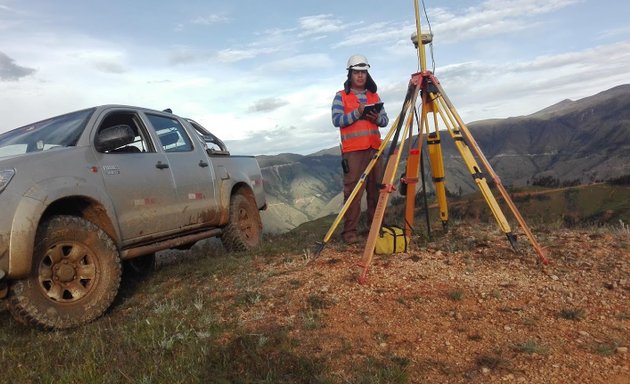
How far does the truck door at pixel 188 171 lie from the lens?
5.66 metres

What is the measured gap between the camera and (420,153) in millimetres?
6055

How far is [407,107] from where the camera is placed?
17.4ft

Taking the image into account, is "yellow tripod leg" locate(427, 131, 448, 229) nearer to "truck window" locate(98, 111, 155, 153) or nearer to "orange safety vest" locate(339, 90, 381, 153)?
"orange safety vest" locate(339, 90, 381, 153)

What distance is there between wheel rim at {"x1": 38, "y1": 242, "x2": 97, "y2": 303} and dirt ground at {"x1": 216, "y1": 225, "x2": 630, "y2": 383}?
1290 millimetres

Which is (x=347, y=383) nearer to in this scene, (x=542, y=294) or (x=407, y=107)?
(x=542, y=294)

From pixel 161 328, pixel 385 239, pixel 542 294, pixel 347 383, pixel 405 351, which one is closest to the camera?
pixel 347 383

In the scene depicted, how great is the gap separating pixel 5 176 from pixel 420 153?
176 inches

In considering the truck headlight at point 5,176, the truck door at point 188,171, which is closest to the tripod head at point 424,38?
the truck door at point 188,171

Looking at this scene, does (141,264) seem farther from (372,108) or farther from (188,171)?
(372,108)

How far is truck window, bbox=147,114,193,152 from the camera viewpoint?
595cm

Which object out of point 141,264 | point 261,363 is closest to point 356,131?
point 141,264

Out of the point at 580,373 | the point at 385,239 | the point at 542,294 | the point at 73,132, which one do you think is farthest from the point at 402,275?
the point at 73,132

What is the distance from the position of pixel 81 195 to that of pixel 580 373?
13.5 feet

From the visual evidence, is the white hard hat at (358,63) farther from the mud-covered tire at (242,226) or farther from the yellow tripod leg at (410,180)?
the mud-covered tire at (242,226)
